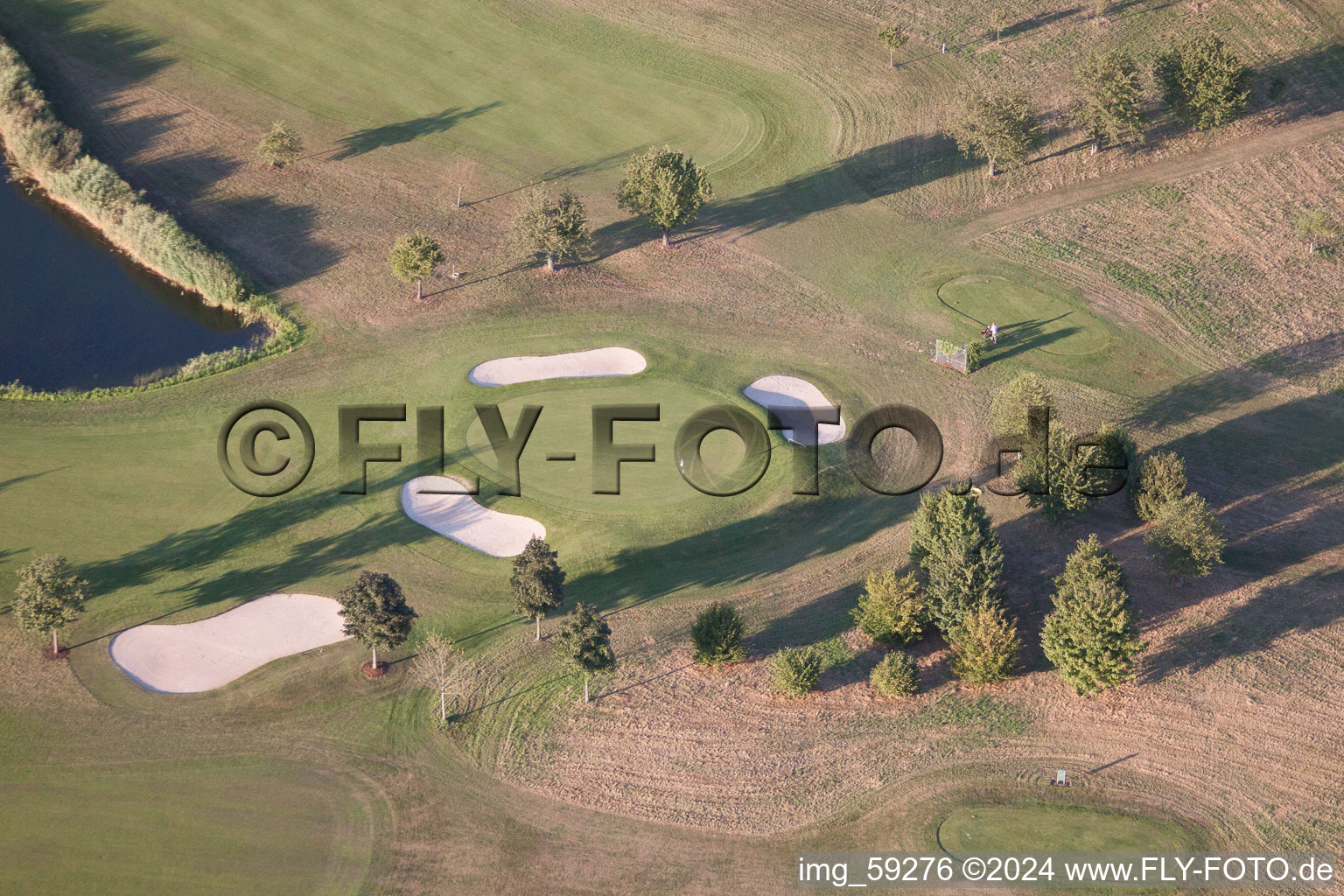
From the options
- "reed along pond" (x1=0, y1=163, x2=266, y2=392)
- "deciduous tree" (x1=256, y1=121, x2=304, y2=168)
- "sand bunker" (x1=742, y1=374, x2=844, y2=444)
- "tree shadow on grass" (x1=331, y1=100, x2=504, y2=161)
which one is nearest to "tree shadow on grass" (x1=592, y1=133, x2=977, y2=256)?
"sand bunker" (x1=742, y1=374, x2=844, y2=444)

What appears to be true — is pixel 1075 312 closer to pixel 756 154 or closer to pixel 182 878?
pixel 756 154

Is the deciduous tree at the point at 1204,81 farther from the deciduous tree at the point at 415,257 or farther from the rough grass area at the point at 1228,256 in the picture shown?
the deciduous tree at the point at 415,257

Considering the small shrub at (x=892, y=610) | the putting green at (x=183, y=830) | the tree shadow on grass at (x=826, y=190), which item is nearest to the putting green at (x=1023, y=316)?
the tree shadow on grass at (x=826, y=190)

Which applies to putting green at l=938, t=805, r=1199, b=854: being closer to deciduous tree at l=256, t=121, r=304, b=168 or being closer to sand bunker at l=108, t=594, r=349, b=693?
sand bunker at l=108, t=594, r=349, b=693

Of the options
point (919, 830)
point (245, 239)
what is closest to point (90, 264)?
point (245, 239)

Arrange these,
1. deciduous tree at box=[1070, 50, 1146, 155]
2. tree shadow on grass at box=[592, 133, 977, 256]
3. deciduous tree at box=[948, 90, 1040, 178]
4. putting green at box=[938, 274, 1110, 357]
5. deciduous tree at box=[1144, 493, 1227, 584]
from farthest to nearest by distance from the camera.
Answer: deciduous tree at box=[1070, 50, 1146, 155]
deciduous tree at box=[948, 90, 1040, 178]
tree shadow on grass at box=[592, 133, 977, 256]
putting green at box=[938, 274, 1110, 357]
deciduous tree at box=[1144, 493, 1227, 584]

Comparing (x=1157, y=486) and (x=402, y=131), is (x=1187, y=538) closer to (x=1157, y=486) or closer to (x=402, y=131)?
(x=1157, y=486)

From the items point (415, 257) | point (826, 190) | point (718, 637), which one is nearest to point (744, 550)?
point (718, 637)
